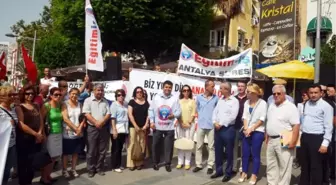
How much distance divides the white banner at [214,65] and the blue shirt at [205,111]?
1542mm

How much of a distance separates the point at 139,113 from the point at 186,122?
3.17ft

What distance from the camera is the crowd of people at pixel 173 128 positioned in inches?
217

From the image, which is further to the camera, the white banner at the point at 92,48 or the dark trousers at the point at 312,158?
the white banner at the point at 92,48

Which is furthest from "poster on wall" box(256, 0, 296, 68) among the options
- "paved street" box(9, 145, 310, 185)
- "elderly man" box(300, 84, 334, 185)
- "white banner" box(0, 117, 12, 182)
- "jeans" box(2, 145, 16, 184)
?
"white banner" box(0, 117, 12, 182)

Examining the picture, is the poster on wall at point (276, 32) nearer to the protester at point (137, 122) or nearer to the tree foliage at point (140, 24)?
the tree foliage at point (140, 24)

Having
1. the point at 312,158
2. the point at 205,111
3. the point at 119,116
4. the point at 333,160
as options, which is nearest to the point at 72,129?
the point at 119,116

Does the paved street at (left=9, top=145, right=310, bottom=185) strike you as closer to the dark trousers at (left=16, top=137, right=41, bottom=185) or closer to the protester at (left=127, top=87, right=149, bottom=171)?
the protester at (left=127, top=87, right=149, bottom=171)

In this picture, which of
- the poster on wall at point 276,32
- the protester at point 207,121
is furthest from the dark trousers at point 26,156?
the poster on wall at point 276,32

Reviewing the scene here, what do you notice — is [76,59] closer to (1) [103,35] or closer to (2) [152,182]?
(1) [103,35]

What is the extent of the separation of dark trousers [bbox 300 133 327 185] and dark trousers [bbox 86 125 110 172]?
353 centimetres

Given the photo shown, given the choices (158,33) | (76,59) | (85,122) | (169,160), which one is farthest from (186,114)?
(76,59)

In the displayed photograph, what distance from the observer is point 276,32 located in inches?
827

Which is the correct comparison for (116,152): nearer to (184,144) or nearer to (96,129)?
(96,129)

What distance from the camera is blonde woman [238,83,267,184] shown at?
614 centimetres
